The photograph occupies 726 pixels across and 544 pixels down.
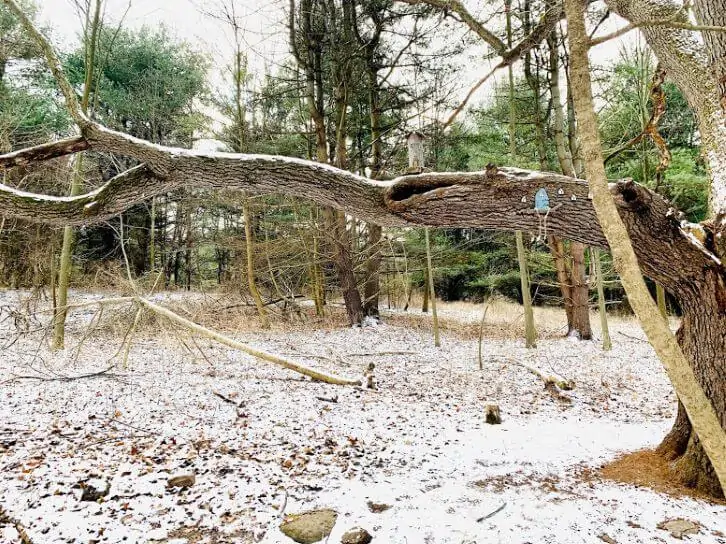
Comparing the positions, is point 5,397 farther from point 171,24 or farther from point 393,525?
point 171,24

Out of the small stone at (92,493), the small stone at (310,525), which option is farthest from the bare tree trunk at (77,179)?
the small stone at (310,525)

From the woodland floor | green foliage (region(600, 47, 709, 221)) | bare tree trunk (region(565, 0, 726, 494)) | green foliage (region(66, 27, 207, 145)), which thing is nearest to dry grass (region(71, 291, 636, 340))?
the woodland floor

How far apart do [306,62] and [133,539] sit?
11.2m

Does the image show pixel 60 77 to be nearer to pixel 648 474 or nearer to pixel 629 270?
pixel 629 270

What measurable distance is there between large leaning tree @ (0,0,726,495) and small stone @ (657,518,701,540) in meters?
0.39

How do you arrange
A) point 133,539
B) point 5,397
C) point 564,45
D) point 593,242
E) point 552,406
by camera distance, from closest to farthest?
point 133,539 < point 593,242 < point 5,397 < point 552,406 < point 564,45

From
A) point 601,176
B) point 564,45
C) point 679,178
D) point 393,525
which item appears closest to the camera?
point 601,176

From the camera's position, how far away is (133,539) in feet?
7.20

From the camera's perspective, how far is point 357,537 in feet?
7.38

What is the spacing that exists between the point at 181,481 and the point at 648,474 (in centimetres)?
328

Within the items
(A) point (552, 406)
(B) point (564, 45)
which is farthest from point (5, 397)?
(B) point (564, 45)

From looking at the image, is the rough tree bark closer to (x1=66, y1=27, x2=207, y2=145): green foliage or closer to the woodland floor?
the woodland floor

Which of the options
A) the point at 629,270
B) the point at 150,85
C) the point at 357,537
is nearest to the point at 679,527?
the point at 629,270

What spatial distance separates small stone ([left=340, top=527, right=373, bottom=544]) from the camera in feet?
7.29
